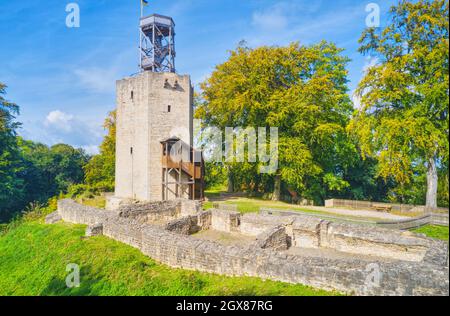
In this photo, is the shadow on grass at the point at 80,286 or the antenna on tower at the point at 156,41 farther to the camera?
the antenna on tower at the point at 156,41

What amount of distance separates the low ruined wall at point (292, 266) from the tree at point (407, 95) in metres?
1.79

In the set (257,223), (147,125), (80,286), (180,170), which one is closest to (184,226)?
(257,223)

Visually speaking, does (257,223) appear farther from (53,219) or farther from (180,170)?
(53,219)

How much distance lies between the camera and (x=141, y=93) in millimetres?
20719

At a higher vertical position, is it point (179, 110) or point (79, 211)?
point (179, 110)

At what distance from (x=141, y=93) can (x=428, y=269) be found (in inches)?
772

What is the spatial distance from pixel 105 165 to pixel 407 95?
2685 cm

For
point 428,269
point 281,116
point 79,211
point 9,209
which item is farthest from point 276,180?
point 9,209

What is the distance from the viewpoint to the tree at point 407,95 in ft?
25.0

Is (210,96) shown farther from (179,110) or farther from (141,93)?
(141,93)

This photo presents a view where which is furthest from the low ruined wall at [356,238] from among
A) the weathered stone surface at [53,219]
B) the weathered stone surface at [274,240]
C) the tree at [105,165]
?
the tree at [105,165]

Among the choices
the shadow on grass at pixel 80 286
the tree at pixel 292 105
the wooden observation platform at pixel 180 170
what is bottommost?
the shadow on grass at pixel 80 286

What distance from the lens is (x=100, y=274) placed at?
353 inches

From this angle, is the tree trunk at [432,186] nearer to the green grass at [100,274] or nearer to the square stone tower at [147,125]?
the green grass at [100,274]
